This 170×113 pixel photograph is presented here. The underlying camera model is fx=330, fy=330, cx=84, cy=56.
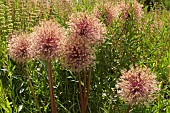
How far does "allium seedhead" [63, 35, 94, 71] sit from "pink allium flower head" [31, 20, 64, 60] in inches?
1.5

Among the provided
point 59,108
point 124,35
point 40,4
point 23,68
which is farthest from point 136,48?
point 40,4

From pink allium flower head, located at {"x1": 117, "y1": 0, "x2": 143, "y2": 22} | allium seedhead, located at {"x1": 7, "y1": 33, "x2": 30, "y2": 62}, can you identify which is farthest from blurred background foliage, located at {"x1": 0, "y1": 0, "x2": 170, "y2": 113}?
allium seedhead, located at {"x1": 7, "y1": 33, "x2": 30, "y2": 62}

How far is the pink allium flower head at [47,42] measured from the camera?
139 centimetres

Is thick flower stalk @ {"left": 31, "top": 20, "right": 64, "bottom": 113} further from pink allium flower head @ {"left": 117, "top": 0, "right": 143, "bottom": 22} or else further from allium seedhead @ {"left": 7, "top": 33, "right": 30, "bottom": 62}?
pink allium flower head @ {"left": 117, "top": 0, "right": 143, "bottom": 22}

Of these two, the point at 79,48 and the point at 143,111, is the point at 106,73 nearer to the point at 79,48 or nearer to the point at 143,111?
the point at 143,111

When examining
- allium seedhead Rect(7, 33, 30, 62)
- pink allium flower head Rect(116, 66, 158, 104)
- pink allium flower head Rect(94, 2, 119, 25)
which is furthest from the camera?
pink allium flower head Rect(94, 2, 119, 25)

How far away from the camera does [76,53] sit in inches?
56.0

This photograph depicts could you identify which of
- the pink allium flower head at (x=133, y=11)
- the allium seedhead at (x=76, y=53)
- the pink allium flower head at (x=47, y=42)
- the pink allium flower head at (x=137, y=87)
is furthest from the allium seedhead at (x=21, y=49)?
→ the pink allium flower head at (x=133, y=11)

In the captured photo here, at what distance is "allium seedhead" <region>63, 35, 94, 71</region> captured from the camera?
1409 millimetres

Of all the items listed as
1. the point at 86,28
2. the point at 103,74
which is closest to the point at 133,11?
the point at 103,74

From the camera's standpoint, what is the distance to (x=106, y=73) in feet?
6.75

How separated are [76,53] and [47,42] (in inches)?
5.2

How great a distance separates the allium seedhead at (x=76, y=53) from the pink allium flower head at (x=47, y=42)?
0.04 metres

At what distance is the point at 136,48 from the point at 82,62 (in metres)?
0.67
